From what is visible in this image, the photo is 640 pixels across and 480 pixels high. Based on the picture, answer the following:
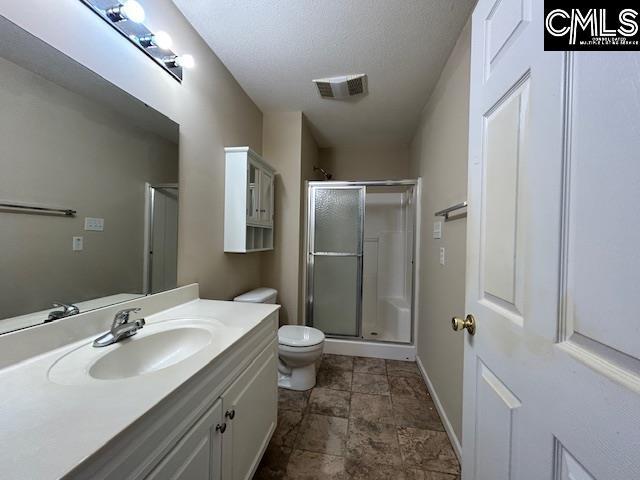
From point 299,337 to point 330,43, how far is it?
81.4 inches

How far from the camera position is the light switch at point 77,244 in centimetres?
91

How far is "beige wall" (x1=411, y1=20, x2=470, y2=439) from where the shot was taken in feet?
4.69

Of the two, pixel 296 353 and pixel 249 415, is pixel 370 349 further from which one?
pixel 249 415

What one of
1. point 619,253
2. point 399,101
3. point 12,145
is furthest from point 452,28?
point 12,145

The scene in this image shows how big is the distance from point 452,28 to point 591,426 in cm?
185

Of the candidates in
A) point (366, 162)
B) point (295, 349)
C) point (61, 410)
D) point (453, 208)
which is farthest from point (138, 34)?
point (366, 162)

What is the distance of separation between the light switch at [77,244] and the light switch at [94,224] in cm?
5

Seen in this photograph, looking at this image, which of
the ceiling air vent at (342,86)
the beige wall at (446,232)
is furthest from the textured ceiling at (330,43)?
the beige wall at (446,232)

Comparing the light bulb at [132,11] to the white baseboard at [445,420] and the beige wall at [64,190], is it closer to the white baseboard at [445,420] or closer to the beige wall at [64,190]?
the beige wall at [64,190]

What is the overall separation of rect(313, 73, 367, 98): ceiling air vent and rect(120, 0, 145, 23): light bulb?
117cm

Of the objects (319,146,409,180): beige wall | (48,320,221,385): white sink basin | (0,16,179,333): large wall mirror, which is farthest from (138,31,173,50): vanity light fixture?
(319,146,409,180): beige wall

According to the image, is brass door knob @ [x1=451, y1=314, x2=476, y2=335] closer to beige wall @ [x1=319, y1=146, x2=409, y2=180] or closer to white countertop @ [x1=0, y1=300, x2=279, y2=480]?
white countertop @ [x1=0, y1=300, x2=279, y2=480]

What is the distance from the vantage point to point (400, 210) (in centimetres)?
333

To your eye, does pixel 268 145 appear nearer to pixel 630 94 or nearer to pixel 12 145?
pixel 12 145
